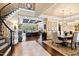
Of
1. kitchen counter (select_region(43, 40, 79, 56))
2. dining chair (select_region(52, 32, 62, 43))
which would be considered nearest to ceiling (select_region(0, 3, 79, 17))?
dining chair (select_region(52, 32, 62, 43))

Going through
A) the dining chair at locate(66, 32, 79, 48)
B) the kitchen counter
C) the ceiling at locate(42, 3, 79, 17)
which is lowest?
the kitchen counter

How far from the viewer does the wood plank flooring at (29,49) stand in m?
2.97

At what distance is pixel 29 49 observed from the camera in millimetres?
2959

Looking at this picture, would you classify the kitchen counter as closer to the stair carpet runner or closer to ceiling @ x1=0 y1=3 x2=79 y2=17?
ceiling @ x1=0 y1=3 x2=79 y2=17

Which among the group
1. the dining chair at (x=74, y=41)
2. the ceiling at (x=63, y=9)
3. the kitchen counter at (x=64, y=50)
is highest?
the ceiling at (x=63, y=9)

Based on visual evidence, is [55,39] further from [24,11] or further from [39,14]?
[24,11]

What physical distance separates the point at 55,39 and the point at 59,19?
41cm

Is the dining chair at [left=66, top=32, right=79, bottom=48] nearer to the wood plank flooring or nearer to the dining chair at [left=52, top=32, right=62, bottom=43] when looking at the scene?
the dining chair at [left=52, top=32, right=62, bottom=43]

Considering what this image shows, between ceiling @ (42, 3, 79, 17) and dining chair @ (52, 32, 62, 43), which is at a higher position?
ceiling @ (42, 3, 79, 17)

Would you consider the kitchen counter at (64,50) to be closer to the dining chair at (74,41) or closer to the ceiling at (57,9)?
the dining chair at (74,41)

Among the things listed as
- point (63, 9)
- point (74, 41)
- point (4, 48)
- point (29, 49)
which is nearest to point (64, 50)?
point (74, 41)

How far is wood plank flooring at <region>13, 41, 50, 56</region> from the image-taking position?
9.73 feet

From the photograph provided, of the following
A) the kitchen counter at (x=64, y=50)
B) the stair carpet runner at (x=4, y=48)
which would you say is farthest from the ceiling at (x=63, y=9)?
the stair carpet runner at (x=4, y=48)

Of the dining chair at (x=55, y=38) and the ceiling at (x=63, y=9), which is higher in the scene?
the ceiling at (x=63, y=9)
